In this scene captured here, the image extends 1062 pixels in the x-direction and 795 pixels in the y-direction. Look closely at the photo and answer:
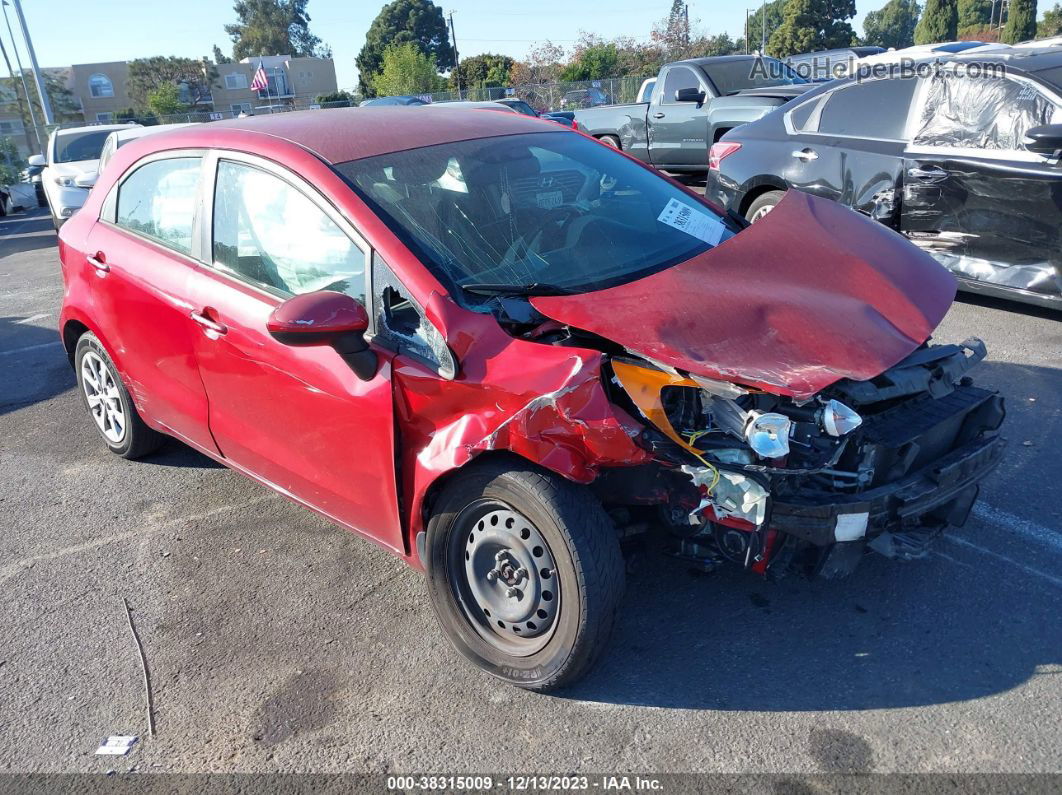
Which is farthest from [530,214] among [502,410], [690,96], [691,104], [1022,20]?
[1022,20]

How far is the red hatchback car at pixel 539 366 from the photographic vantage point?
2.54 meters

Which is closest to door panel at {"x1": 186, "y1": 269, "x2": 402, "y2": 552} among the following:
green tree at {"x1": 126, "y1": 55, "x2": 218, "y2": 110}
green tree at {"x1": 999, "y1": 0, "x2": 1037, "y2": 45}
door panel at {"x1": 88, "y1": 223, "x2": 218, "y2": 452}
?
door panel at {"x1": 88, "y1": 223, "x2": 218, "y2": 452}

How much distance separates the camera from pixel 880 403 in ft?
9.20

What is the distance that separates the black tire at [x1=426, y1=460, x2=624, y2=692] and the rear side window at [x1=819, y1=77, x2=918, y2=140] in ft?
15.8

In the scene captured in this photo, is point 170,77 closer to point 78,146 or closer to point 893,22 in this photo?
point 78,146

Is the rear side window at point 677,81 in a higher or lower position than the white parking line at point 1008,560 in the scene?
higher

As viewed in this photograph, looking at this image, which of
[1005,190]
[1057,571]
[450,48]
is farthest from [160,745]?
[450,48]

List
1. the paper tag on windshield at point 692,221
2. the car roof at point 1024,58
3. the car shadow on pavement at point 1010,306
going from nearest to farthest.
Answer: the paper tag on windshield at point 692,221, the car roof at point 1024,58, the car shadow on pavement at point 1010,306

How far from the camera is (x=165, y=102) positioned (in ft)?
179

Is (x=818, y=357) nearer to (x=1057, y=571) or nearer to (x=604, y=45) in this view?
(x=1057, y=571)

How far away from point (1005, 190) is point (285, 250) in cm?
451

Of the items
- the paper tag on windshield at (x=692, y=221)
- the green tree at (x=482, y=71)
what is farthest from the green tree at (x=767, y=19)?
the paper tag on windshield at (x=692, y=221)

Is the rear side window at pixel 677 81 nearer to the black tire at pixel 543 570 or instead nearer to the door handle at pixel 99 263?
the door handle at pixel 99 263

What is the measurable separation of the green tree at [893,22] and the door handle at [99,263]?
96.5 metres
